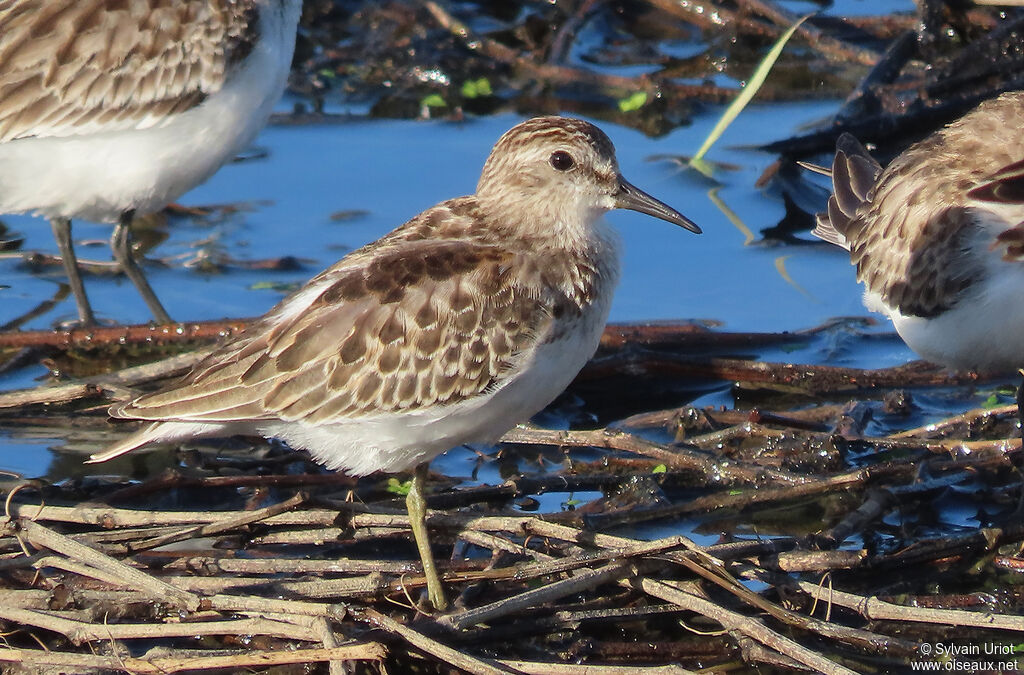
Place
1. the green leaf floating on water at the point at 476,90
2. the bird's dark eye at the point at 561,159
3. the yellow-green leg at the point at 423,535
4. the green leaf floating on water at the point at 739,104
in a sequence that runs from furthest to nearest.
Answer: the green leaf floating on water at the point at 476,90 → the green leaf floating on water at the point at 739,104 → the bird's dark eye at the point at 561,159 → the yellow-green leg at the point at 423,535

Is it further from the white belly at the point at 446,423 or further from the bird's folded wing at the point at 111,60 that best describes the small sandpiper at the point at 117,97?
the white belly at the point at 446,423

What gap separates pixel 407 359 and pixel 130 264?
329 centimetres

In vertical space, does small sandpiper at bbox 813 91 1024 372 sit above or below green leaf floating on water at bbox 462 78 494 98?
above

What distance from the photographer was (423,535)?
5.52m

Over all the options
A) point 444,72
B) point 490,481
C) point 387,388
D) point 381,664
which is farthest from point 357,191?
point 381,664

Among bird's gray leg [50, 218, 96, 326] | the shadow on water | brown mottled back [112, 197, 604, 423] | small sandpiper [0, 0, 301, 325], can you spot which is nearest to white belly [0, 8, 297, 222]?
small sandpiper [0, 0, 301, 325]

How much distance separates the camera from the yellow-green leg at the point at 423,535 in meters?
5.41

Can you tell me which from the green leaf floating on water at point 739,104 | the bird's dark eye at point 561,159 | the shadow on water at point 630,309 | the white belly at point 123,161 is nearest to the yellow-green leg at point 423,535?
the shadow on water at point 630,309

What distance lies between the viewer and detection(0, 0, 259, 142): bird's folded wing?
7676 millimetres

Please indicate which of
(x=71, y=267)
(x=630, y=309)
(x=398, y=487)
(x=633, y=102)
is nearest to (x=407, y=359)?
(x=398, y=487)

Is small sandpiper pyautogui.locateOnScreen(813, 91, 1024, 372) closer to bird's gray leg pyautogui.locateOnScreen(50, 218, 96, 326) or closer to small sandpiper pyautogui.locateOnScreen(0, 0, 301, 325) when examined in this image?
small sandpiper pyautogui.locateOnScreen(0, 0, 301, 325)

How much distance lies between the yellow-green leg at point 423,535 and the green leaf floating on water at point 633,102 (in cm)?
534

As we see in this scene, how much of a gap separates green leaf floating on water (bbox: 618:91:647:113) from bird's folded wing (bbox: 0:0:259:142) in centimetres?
349

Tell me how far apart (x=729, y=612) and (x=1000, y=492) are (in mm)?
1754
